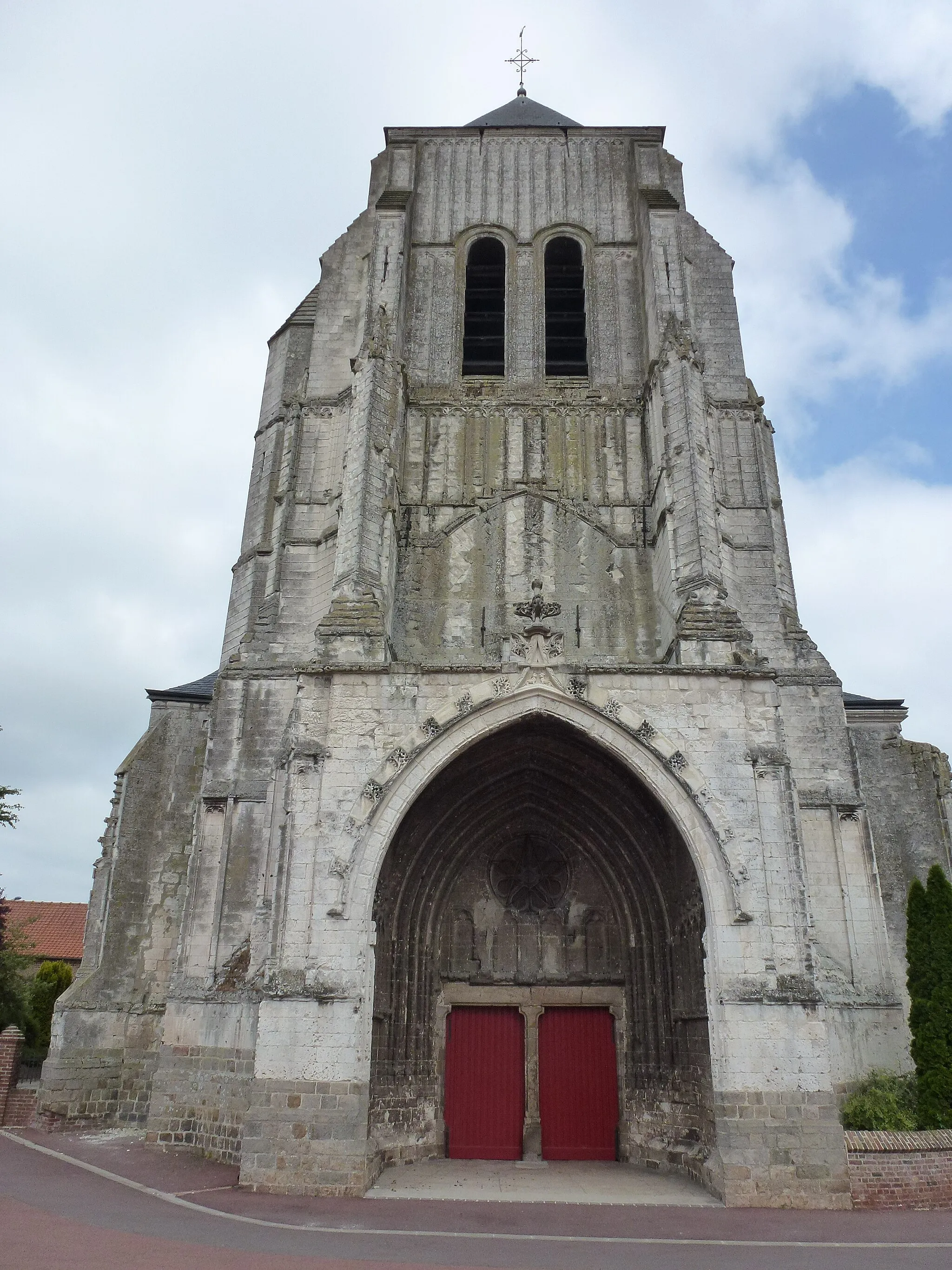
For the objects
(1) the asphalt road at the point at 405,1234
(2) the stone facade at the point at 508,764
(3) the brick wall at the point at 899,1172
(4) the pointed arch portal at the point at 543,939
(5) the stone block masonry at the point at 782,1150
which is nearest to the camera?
(1) the asphalt road at the point at 405,1234

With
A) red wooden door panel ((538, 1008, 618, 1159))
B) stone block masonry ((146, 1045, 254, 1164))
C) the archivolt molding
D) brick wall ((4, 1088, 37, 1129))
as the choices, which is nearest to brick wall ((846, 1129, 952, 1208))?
the archivolt molding

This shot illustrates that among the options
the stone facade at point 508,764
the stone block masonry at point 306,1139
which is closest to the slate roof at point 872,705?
the stone facade at point 508,764

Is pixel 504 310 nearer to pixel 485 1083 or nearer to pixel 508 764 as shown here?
pixel 508 764

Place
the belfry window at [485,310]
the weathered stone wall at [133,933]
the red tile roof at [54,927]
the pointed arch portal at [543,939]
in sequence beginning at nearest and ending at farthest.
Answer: the pointed arch portal at [543,939]
the weathered stone wall at [133,933]
the belfry window at [485,310]
the red tile roof at [54,927]

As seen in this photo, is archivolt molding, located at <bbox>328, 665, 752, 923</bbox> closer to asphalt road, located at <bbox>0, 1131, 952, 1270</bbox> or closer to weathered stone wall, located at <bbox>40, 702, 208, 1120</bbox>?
asphalt road, located at <bbox>0, 1131, 952, 1270</bbox>

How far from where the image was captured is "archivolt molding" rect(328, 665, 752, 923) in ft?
30.1

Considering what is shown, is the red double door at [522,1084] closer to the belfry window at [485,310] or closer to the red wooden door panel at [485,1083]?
the red wooden door panel at [485,1083]

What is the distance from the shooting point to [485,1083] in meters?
11.2

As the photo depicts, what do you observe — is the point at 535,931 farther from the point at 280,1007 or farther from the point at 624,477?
the point at 624,477

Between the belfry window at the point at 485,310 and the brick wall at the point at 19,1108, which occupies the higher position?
the belfry window at the point at 485,310

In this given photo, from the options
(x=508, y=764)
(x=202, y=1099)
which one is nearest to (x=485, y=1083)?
(x=202, y=1099)

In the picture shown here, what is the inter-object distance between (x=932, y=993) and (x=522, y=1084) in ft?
15.6

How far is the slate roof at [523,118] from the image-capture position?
59.9ft

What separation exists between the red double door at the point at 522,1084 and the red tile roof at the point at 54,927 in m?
16.8
